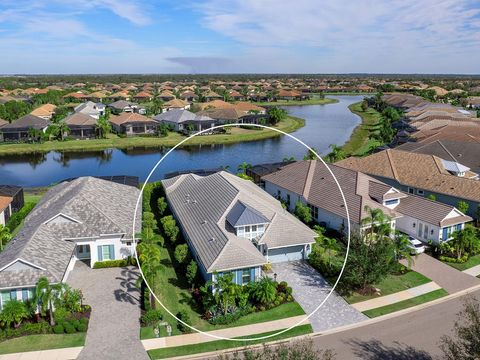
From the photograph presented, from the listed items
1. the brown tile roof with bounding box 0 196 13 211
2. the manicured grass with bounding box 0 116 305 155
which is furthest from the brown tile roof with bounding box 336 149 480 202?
the manicured grass with bounding box 0 116 305 155

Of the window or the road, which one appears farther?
the window

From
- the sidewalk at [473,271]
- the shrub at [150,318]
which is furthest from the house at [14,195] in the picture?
the sidewalk at [473,271]

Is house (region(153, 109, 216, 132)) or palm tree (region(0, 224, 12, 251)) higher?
house (region(153, 109, 216, 132))

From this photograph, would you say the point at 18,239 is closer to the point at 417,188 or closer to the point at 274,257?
the point at 274,257

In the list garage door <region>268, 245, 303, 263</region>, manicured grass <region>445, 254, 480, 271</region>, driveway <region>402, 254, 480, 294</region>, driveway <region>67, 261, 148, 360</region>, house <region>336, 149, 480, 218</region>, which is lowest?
driveway <region>67, 261, 148, 360</region>

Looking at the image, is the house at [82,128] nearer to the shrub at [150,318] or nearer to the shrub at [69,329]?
the shrub at [69,329]

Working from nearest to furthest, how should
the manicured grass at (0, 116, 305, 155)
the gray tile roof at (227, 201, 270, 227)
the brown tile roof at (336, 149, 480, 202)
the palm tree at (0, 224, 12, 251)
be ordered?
the gray tile roof at (227, 201, 270, 227), the palm tree at (0, 224, 12, 251), the brown tile roof at (336, 149, 480, 202), the manicured grass at (0, 116, 305, 155)

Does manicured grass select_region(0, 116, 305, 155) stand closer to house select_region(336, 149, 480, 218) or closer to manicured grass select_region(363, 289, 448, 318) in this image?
house select_region(336, 149, 480, 218)

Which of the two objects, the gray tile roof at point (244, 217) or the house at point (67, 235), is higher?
the gray tile roof at point (244, 217)

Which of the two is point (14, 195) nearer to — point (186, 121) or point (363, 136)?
point (186, 121)
